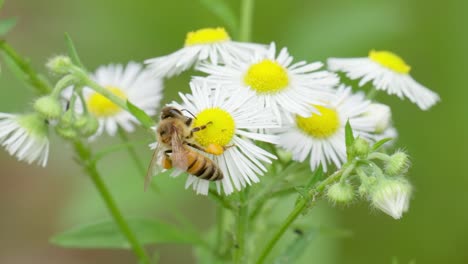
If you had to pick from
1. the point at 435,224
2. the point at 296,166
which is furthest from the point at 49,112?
the point at 435,224

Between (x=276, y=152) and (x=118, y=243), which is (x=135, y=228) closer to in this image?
(x=118, y=243)

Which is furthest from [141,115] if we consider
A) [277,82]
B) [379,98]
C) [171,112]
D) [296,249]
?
[379,98]

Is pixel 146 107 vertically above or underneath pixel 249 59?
underneath

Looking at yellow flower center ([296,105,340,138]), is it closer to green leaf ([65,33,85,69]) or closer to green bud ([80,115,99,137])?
green bud ([80,115,99,137])

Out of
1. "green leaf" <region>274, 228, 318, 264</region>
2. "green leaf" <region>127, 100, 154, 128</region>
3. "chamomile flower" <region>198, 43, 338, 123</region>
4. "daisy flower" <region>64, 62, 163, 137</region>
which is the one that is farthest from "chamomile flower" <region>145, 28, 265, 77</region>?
"green leaf" <region>274, 228, 318, 264</region>

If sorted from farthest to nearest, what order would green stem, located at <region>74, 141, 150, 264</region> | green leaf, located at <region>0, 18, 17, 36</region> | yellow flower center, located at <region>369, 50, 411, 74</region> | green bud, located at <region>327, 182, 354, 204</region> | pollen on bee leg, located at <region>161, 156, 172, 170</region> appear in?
yellow flower center, located at <region>369, 50, 411, 74</region> → green stem, located at <region>74, 141, 150, 264</region> → green leaf, located at <region>0, 18, 17, 36</region> → pollen on bee leg, located at <region>161, 156, 172, 170</region> → green bud, located at <region>327, 182, 354, 204</region>

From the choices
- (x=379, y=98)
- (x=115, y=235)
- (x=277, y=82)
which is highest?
(x=277, y=82)

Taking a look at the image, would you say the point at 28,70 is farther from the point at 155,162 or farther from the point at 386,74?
the point at 386,74
